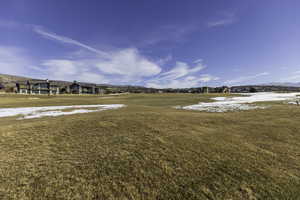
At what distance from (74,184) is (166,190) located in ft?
8.47

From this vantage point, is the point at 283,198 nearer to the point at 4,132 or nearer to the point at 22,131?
the point at 22,131

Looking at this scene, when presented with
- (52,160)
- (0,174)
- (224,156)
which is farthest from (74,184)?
(224,156)

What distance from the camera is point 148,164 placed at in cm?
462

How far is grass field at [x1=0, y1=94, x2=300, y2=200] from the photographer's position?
3.45 metres

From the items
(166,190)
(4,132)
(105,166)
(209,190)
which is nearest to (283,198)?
(209,190)

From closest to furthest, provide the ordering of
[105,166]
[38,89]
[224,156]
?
[105,166] < [224,156] < [38,89]

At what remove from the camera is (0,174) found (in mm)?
4016

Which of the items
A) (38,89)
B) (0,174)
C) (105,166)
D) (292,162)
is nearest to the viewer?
(0,174)

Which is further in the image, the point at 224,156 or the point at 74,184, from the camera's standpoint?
the point at 224,156

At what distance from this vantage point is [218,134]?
7.54 meters

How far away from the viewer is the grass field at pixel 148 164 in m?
3.45

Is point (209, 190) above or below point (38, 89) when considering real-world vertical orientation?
below

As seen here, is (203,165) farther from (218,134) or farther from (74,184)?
(74,184)

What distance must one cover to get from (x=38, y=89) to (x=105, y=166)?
11639cm
